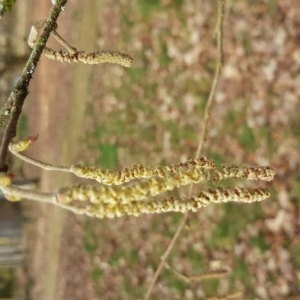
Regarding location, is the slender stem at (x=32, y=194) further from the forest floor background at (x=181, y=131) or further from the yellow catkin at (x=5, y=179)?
the forest floor background at (x=181, y=131)

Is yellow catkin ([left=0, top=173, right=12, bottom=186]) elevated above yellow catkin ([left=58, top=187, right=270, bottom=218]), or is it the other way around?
yellow catkin ([left=0, top=173, right=12, bottom=186])

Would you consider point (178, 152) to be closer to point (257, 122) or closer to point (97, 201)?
point (257, 122)

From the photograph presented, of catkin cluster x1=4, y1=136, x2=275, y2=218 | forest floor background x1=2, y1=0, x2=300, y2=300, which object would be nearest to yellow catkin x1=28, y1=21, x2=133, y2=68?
catkin cluster x1=4, y1=136, x2=275, y2=218

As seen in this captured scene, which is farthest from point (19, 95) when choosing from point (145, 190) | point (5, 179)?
point (145, 190)

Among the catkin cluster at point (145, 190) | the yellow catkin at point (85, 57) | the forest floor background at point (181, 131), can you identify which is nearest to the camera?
the catkin cluster at point (145, 190)

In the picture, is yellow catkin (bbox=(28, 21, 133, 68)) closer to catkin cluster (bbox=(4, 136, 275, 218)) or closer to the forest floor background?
catkin cluster (bbox=(4, 136, 275, 218))

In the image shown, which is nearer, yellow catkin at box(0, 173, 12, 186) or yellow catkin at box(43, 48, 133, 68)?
yellow catkin at box(0, 173, 12, 186)

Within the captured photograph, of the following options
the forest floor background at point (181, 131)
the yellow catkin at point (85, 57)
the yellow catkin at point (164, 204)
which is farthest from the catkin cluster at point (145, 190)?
the forest floor background at point (181, 131)
